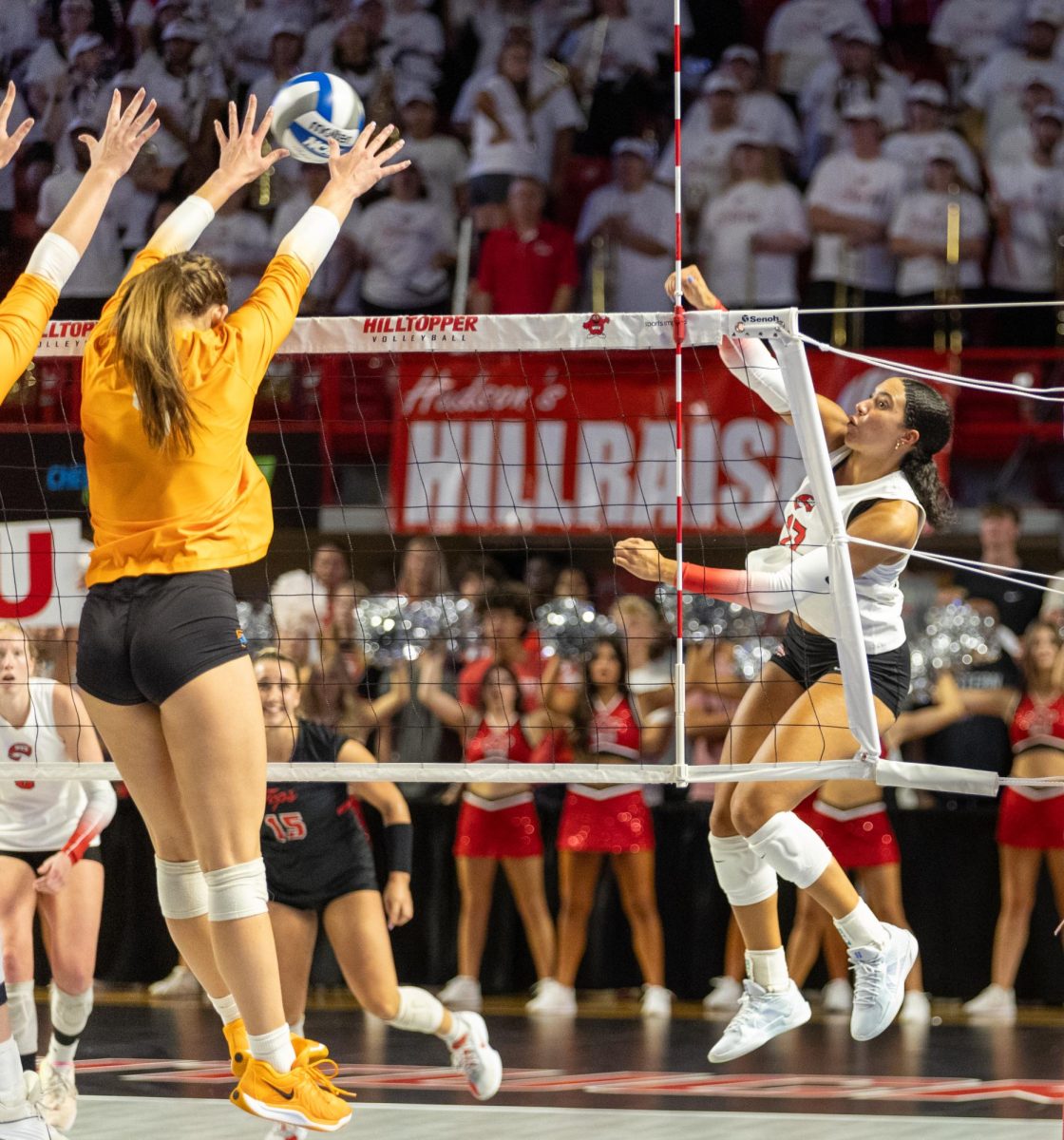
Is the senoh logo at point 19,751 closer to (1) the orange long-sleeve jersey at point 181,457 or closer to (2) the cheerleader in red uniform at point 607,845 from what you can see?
(1) the orange long-sleeve jersey at point 181,457

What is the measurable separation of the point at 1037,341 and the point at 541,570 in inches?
136

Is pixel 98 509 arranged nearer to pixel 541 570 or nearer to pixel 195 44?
pixel 541 570

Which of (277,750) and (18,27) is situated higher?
(18,27)

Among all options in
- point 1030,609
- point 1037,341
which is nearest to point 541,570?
point 1030,609

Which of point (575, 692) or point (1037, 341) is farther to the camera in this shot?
point (1037, 341)

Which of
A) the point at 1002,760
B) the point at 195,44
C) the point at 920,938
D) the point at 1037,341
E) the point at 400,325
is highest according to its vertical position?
the point at 195,44

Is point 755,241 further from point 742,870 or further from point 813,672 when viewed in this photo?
point 742,870

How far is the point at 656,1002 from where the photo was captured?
27.8 feet

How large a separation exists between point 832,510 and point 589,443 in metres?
5.18

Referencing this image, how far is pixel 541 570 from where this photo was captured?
10.3 meters

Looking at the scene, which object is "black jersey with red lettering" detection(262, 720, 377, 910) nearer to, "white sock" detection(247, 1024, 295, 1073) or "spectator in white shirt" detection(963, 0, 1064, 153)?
"white sock" detection(247, 1024, 295, 1073)

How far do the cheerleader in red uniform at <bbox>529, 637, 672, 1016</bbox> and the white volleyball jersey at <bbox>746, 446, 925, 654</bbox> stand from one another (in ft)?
10.5

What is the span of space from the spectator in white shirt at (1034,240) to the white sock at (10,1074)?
8.15m

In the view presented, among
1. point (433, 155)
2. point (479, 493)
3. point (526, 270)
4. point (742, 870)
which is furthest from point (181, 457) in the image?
point (433, 155)
